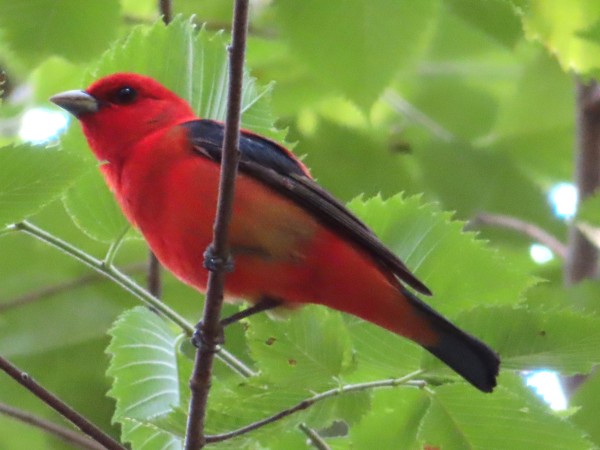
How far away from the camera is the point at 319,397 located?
2.24 metres

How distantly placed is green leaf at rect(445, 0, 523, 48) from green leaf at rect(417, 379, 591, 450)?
165 cm

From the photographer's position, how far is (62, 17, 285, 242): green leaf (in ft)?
9.49

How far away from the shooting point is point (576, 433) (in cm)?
226

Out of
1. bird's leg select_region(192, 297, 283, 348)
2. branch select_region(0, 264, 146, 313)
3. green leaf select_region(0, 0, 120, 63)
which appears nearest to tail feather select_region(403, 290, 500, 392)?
bird's leg select_region(192, 297, 283, 348)

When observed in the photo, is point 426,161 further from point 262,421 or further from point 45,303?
point 262,421

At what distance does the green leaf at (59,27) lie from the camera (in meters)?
3.09

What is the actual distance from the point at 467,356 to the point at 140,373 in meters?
0.85

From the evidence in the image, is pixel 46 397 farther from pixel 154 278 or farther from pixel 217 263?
pixel 154 278

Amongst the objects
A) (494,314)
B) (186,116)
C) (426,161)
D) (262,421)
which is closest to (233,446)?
(262,421)

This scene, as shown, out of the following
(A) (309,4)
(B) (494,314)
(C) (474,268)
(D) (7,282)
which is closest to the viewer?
(B) (494,314)

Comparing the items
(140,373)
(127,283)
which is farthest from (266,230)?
(140,373)

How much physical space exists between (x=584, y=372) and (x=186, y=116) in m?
1.62

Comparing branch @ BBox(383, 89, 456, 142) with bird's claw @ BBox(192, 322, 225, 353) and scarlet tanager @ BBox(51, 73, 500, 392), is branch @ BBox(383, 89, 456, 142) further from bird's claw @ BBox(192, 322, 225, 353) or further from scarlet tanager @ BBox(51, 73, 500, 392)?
bird's claw @ BBox(192, 322, 225, 353)

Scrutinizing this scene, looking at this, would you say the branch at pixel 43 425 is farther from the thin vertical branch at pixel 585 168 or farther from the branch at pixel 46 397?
the thin vertical branch at pixel 585 168
